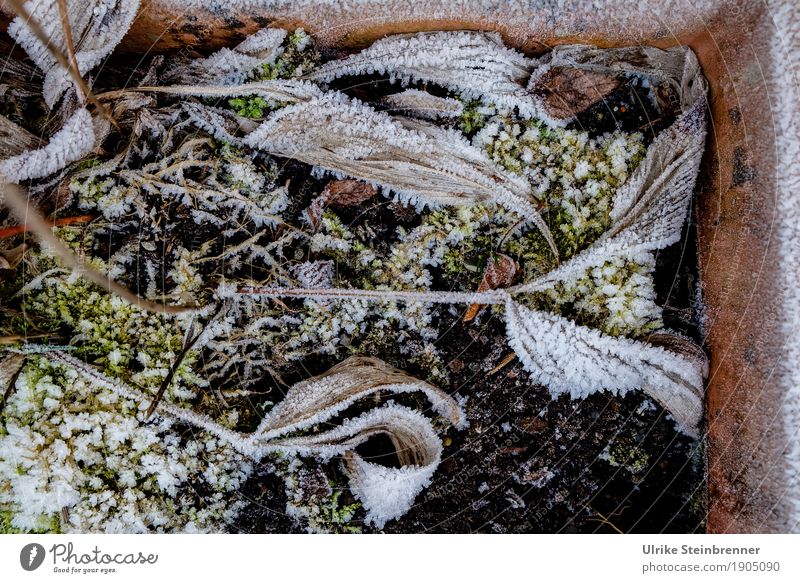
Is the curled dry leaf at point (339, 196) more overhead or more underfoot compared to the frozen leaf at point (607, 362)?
more overhead

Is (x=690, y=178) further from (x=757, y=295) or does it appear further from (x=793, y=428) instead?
(x=793, y=428)

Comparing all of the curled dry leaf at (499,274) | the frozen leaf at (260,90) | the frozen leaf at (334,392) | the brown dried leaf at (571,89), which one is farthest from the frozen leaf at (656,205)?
the frozen leaf at (260,90)

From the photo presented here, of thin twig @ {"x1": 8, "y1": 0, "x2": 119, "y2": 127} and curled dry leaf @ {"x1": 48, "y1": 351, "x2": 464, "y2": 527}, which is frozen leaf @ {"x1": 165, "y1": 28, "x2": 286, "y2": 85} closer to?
thin twig @ {"x1": 8, "y1": 0, "x2": 119, "y2": 127}

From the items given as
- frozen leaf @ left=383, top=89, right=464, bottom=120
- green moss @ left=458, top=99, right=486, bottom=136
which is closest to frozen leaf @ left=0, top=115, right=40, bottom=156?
frozen leaf @ left=383, top=89, right=464, bottom=120

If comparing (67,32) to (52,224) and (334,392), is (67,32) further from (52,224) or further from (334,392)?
(334,392)

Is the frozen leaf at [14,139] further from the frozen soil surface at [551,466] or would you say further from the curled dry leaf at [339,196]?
the frozen soil surface at [551,466]

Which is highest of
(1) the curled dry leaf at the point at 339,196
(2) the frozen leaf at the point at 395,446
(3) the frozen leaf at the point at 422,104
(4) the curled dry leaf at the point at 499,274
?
(3) the frozen leaf at the point at 422,104
